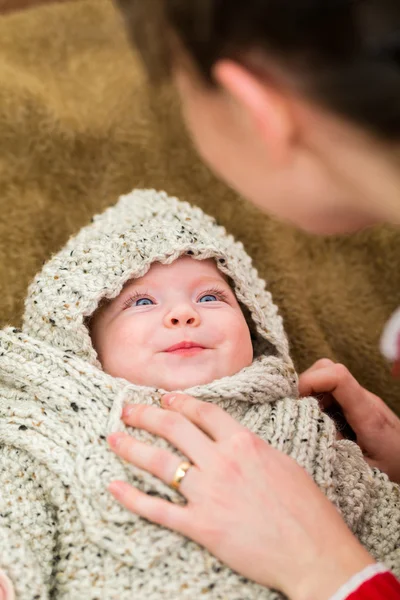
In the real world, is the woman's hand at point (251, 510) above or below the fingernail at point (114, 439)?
below

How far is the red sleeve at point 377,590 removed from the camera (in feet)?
2.80

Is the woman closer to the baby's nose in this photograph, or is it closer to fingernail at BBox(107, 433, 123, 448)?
fingernail at BBox(107, 433, 123, 448)

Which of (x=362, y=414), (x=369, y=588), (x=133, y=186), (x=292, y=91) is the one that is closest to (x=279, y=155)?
(x=292, y=91)

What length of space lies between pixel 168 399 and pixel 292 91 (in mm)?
569

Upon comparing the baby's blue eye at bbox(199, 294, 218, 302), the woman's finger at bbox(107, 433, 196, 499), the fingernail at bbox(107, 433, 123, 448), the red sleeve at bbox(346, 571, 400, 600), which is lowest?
the red sleeve at bbox(346, 571, 400, 600)

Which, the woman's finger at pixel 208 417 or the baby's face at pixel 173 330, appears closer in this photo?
the woman's finger at pixel 208 417

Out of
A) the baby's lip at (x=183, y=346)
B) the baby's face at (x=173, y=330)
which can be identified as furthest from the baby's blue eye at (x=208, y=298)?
the baby's lip at (x=183, y=346)

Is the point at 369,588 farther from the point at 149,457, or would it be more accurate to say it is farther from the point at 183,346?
the point at 183,346

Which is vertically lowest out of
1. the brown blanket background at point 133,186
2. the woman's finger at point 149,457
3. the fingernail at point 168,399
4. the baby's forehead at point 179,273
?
the woman's finger at point 149,457

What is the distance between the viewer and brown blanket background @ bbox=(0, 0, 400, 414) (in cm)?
158

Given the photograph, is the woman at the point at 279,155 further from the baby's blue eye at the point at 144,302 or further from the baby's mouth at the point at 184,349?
the baby's blue eye at the point at 144,302

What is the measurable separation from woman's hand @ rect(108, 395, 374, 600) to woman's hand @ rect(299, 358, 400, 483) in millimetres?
350

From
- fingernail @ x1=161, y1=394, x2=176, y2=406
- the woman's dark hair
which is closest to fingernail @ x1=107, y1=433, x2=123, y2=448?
fingernail @ x1=161, y1=394, x2=176, y2=406

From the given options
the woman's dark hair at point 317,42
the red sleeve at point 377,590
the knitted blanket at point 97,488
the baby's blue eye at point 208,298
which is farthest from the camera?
the baby's blue eye at point 208,298
